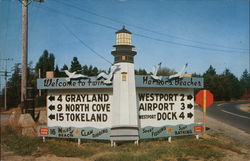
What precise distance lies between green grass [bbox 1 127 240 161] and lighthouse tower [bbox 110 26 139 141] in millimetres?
576

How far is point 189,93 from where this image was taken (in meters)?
9.83

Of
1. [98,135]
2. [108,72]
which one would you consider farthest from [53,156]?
[108,72]

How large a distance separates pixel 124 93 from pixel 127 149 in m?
2.20

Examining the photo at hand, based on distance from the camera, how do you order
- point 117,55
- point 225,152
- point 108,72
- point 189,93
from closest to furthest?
point 225,152
point 117,55
point 108,72
point 189,93

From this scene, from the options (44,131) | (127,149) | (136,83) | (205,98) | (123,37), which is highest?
(123,37)

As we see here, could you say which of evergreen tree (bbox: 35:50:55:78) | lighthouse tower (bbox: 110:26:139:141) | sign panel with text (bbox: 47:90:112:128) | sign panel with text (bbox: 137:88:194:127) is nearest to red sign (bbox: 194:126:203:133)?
sign panel with text (bbox: 137:88:194:127)

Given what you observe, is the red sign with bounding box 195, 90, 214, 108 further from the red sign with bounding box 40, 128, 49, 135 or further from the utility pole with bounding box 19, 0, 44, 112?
the utility pole with bounding box 19, 0, 44, 112

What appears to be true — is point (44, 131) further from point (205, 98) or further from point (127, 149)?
point (205, 98)

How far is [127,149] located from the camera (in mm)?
7578

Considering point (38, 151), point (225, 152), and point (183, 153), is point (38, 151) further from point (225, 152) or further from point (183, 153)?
point (225, 152)

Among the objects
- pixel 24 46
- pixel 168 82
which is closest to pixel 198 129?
pixel 168 82

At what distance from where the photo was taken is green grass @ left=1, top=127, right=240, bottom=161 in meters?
6.86

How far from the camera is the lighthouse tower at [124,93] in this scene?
8172 millimetres

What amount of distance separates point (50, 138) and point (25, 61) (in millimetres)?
4247
